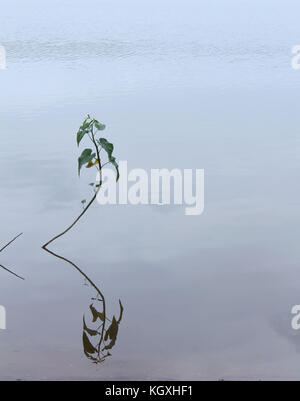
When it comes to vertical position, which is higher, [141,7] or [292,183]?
[141,7]

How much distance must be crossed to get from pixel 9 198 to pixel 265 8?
75.1ft

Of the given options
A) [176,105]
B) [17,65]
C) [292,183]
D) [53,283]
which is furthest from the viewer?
[17,65]

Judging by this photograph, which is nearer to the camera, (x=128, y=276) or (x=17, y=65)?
(x=128, y=276)

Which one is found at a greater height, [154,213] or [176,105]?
[176,105]

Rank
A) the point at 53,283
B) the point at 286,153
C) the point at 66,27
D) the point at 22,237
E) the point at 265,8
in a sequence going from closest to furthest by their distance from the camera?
the point at 53,283 → the point at 22,237 → the point at 286,153 → the point at 66,27 → the point at 265,8

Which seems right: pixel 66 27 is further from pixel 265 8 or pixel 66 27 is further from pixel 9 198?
pixel 9 198

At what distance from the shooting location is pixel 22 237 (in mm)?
5590

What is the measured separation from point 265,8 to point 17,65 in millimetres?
15362

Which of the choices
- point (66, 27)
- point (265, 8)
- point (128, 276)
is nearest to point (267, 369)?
point (128, 276)
